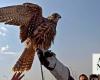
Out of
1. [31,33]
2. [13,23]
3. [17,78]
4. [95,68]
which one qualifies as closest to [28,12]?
[13,23]

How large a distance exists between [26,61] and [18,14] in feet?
2.62

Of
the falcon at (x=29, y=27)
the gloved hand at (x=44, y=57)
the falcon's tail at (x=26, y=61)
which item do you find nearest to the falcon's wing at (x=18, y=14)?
the falcon at (x=29, y=27)

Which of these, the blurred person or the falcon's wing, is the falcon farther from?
the blurred person

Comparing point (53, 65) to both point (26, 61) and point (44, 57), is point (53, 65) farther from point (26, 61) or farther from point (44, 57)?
point (26, 61)

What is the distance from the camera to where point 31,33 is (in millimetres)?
3521

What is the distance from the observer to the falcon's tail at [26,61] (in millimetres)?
3662

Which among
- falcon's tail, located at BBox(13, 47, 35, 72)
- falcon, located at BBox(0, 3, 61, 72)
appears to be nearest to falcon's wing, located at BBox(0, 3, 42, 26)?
falcon, located at BBox(0, 3, 61, 72)

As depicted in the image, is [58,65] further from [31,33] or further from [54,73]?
[31,33]

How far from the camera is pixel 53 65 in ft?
9.39

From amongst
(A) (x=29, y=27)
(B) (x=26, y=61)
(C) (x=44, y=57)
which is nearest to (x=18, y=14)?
(A) (x=29, y=27)

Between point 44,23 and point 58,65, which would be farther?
point 44,23

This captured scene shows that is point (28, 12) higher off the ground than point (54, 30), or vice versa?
point (28, 12)

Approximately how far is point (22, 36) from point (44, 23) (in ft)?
1.04

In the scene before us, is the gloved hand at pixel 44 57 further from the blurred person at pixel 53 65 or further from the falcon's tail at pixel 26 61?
the falcon's tail at pixel 26 61
